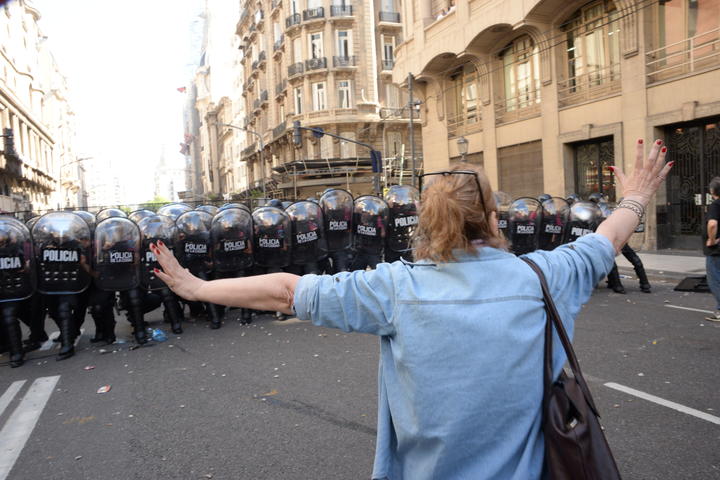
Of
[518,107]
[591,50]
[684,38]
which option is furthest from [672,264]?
[518,107]

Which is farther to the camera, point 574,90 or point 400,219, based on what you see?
point 574,90

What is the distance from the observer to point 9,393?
227 inches

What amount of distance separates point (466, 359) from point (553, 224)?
8896 mm

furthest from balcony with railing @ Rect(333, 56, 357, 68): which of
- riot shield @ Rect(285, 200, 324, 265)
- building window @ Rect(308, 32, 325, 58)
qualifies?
riot shield @ Rect(285, 200, 324, 265)

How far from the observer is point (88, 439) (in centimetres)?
438

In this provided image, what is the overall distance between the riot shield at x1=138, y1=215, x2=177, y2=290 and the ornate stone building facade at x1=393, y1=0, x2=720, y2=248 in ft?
45.5

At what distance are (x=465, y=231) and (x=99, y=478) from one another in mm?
3325

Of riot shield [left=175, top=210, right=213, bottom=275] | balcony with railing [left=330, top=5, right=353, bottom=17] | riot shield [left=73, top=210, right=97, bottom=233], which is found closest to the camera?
riot shield [left=73, top=210, right=97, bottom=233]

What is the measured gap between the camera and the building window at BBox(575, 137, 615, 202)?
18297 mm

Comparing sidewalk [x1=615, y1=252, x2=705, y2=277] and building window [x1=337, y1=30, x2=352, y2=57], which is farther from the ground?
building window [x1=337, y1=30, x2=352, y2=57]

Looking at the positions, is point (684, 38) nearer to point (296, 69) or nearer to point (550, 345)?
point (550, 345)

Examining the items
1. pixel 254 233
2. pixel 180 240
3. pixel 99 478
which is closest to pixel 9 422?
pixel 99 478

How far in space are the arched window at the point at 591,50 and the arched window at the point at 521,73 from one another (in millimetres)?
1382

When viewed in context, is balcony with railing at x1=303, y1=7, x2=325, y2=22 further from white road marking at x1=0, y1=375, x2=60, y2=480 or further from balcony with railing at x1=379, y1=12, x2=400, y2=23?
white road marking at x1=0, y1=375, x2=60, y2=480
